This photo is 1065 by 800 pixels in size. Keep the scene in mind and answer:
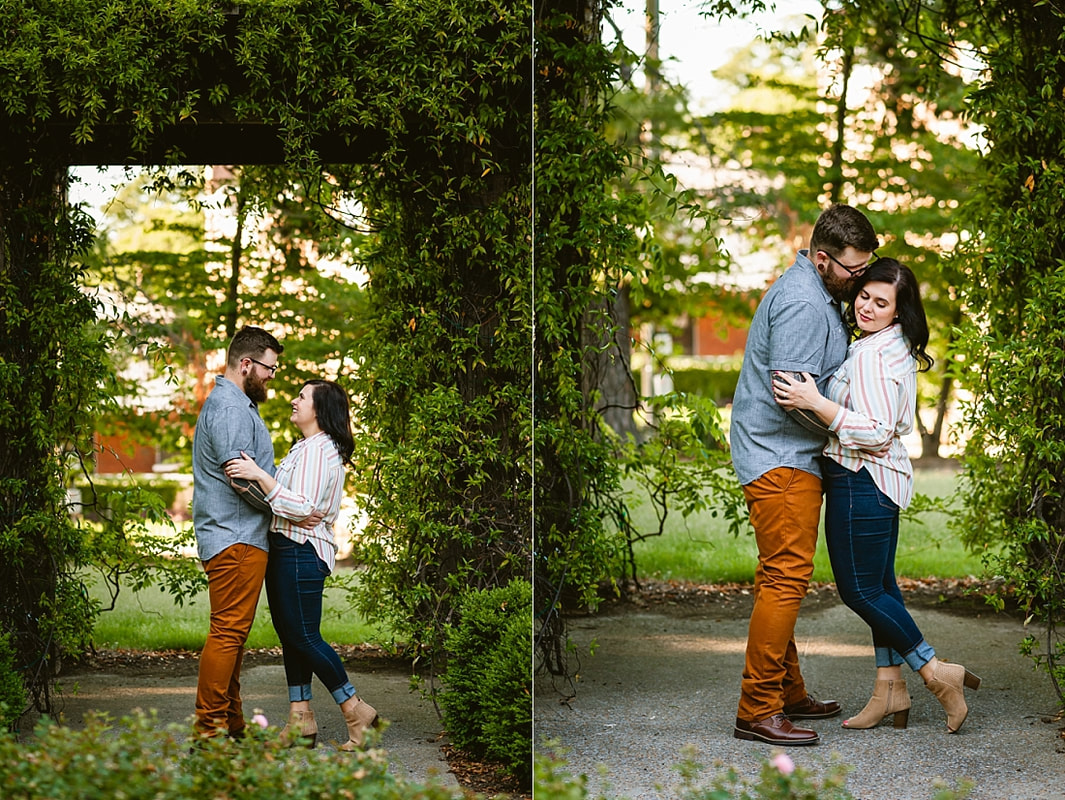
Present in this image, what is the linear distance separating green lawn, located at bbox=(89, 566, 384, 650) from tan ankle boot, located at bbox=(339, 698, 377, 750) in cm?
23

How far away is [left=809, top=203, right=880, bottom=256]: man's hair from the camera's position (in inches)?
142

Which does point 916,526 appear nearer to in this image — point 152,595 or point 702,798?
point 702,798

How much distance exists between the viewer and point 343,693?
3.60 meters

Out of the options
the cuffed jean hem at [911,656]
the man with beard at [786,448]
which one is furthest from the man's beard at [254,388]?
the cuffed jean hem at [911,656]

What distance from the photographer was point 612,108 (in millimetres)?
4379

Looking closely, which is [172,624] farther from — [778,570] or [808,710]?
[808,710]

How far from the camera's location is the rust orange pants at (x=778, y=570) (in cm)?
362

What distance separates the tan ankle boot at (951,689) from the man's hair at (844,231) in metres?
1.36

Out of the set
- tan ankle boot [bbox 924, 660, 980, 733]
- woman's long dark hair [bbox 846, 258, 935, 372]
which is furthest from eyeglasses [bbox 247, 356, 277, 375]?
tan ankle boot [bbox 924, 660, 980, 733]

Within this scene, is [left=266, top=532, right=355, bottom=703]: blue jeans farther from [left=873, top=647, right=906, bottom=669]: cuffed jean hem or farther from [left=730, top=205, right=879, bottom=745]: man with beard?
[left=873, top=647, right=906, bottom=669]: cuffed jean hem

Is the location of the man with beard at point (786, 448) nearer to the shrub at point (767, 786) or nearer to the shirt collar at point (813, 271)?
the shirt collar at point (813, 271)

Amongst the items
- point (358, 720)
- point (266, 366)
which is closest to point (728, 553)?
point (358, 720)

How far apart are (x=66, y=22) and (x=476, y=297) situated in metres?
1.59

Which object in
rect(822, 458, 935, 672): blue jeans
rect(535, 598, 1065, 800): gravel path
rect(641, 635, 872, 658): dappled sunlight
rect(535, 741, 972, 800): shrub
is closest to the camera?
rect(535, 741, 972, 800): shrub
